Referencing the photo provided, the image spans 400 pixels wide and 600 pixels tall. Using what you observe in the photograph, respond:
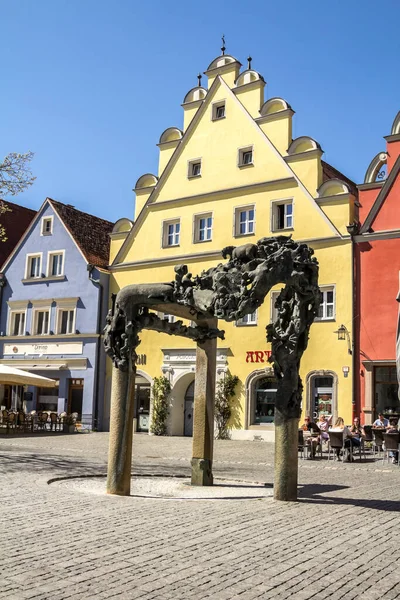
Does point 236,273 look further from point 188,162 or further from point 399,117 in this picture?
point 188,162

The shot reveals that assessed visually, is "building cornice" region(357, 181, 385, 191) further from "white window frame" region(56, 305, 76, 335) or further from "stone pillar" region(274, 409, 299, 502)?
"stone pillar" region(274, 409, 299, 502)

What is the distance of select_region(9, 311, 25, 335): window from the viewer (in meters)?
35.0

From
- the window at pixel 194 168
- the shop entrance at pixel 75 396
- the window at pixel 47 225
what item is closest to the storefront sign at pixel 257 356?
the window at pixel 194 168

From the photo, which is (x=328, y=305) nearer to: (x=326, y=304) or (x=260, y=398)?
(x=326, y=304)

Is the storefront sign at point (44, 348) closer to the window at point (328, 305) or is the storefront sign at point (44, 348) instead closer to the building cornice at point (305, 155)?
the window at point (328, 305)

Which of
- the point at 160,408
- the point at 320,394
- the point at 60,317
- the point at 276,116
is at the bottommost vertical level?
the point at 160,408

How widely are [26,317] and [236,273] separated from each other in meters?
26.6

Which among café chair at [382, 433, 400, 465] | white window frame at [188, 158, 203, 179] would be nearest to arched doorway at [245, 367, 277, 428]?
white window frame at [188, 158, 203, 179]

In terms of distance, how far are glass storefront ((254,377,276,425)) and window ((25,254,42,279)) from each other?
1393cm

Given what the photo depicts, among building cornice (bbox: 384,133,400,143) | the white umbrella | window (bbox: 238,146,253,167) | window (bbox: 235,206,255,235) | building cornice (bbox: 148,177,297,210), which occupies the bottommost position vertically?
the white umbrella

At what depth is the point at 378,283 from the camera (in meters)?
24.7

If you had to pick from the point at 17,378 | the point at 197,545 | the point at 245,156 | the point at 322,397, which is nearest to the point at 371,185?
the point at 245,156

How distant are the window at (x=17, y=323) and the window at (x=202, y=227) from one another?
35.6 feet

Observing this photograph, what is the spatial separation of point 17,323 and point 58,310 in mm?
3073
